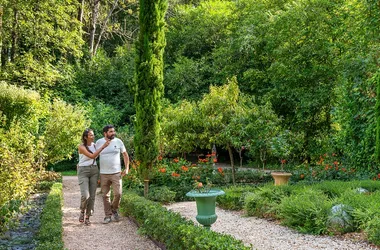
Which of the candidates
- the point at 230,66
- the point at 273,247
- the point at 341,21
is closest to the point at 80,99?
the point at 230,66

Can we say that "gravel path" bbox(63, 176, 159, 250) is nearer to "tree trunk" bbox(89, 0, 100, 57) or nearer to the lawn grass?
the lawn grass

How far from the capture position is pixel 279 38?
16.0m

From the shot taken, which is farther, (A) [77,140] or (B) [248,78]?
(B) [248,78]

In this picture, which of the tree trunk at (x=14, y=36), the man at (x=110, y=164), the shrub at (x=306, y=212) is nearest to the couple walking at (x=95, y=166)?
the man at (x=110, y=164)

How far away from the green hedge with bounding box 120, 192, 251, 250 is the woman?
0.75m

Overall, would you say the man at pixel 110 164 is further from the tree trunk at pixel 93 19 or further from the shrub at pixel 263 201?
the tree trunk at pixel 93 19

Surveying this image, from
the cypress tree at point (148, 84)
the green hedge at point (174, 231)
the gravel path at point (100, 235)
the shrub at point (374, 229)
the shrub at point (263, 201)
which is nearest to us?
the green hedge at point (174, 231)

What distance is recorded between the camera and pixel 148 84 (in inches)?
347

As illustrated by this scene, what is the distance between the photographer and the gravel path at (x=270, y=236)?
5.29 m

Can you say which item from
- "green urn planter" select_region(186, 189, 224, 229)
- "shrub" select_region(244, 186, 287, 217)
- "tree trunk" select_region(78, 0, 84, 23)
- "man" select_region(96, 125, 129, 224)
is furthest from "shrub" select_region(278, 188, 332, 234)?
"tree trunk" select_region(78, 0, 84, 23)

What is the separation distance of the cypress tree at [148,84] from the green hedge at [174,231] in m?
1.69

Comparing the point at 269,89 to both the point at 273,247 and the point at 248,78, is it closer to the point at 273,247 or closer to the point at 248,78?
the point at 248,78

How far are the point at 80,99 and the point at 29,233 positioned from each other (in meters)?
14.0

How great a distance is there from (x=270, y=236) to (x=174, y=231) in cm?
194
